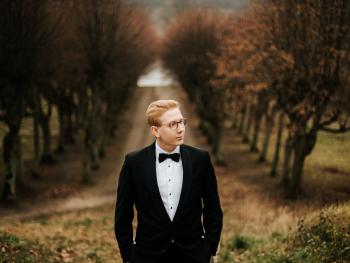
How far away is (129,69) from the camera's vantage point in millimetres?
33531

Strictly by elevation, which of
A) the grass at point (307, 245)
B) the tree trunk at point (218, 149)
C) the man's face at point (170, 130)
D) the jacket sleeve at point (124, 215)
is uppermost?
the man's face at point (170, 130)

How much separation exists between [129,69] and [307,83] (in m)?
16.7

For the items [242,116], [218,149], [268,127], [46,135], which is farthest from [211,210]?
[242,116]

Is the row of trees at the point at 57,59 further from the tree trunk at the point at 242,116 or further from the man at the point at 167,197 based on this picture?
the man at the point at 167,197

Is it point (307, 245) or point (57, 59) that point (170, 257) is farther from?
point (57, 59)

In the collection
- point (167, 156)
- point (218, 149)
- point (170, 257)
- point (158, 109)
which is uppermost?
point (158, 109)

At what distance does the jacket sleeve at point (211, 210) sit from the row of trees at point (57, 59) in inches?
680

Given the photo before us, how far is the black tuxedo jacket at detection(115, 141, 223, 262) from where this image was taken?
4.61 metres

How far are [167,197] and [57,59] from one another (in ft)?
68.7

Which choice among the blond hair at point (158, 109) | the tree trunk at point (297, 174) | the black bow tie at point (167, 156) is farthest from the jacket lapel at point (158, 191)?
the tree trunk at point (297, 174)

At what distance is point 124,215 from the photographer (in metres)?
4.80

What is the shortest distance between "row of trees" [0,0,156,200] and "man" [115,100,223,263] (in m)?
17.0

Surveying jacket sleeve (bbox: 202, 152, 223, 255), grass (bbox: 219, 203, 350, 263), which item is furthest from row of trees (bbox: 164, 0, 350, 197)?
jacket sleeve (bbox: 202, 152, 223, 255)

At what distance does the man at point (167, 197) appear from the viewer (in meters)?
4.61
